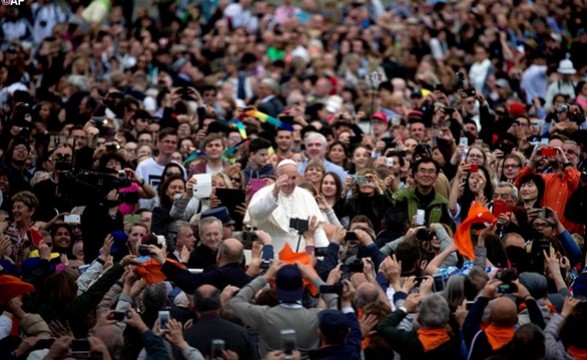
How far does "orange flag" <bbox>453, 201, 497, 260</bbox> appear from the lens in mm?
12812

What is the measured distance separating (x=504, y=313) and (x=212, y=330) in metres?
1.97

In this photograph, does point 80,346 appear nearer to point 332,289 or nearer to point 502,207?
point 332,289

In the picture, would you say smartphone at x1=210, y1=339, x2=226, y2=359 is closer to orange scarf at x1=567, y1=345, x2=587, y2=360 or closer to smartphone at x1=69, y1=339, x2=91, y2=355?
smartphone at x1=69, y1=339, x2=91, y2=355

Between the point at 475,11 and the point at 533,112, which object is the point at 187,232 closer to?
the point at 533,112

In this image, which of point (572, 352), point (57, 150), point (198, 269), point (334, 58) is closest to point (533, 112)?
point (334, 58)

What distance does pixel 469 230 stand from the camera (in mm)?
13023

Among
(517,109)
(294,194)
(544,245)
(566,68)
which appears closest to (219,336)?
(544,245)

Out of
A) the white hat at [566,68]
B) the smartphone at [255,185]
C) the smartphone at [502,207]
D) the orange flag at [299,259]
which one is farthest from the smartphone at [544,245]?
the white hat at [566,68]

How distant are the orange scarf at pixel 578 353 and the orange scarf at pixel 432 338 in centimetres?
84

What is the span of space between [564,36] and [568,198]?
503 inches

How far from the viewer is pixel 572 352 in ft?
34.1

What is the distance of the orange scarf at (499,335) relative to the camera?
10.4 meters

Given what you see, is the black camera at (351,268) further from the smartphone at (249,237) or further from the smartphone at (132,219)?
the smartphone at (132,219)

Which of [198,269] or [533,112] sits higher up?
[198,269]
